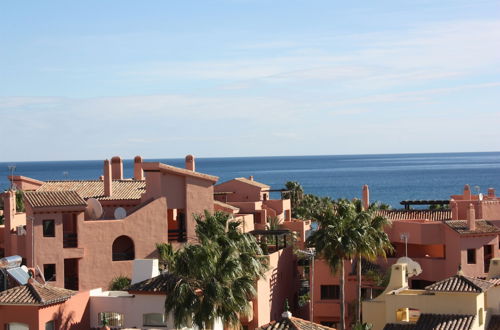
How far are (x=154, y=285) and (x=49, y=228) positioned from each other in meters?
13.1

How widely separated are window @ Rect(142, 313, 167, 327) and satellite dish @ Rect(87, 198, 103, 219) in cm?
1531

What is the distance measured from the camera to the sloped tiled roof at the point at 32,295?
33.5 metres

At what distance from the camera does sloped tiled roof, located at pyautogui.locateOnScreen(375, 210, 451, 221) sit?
58156 mm

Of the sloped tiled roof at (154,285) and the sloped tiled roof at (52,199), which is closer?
the sloped tiled roof at (154,285)

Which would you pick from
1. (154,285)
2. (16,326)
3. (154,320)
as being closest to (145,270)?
(154,285)

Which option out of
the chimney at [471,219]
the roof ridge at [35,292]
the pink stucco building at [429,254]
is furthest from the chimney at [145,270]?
the chimney at [471,219]

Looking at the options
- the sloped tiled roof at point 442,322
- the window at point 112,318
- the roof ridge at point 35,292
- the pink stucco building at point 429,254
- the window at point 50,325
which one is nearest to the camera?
the roof ridge at point 35,292

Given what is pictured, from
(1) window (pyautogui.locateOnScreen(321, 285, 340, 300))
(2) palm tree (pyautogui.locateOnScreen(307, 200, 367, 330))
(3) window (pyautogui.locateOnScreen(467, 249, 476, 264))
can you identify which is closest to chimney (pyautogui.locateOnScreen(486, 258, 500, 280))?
(2) palm tree (pyautogui.locateOnScreen(307, 200, 367, 330))

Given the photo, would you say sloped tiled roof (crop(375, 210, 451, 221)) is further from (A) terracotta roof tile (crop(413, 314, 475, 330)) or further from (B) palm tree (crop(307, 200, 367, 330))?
(A) terracotta roof tile (crop(413, 314, 475, 330))

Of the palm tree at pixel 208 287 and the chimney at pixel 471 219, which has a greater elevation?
the chimney at pixel 471 219

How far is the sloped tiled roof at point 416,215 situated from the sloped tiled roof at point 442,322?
2226 centimetres

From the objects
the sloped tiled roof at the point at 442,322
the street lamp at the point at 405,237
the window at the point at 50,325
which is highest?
the street lamp at the point at 405,237

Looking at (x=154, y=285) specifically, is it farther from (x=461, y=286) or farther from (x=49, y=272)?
(x=49, y=272)

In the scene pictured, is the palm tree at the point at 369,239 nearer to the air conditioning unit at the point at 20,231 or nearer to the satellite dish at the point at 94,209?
the satellite dish at the point at 94,209
